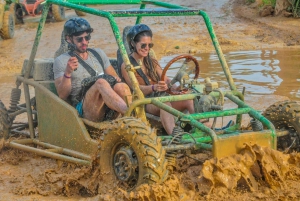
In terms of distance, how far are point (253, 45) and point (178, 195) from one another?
1023cm

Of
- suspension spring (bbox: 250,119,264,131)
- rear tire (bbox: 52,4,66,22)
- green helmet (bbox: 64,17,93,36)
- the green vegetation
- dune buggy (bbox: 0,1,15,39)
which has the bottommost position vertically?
rear tire (bbox: 52,4,66,22)

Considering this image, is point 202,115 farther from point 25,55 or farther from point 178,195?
point 25,55

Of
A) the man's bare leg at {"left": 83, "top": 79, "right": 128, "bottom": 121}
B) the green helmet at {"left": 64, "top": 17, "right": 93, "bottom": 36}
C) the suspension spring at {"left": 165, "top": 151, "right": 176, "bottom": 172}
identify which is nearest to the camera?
the suspension spring at {"left": 165, "top": 151, "right": 176, "bottom": 172}

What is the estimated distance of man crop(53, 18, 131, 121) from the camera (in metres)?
5.50

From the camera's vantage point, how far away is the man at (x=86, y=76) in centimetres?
550

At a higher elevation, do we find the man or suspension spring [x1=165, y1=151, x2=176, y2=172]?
the man

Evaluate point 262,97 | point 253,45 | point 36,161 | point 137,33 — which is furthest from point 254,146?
point 253,45

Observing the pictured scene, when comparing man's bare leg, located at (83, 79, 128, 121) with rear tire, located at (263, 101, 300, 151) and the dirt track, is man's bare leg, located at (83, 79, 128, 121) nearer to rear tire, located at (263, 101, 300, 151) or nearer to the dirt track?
the dirt track

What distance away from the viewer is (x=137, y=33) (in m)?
5.77

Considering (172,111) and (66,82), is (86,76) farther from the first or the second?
(172,111)

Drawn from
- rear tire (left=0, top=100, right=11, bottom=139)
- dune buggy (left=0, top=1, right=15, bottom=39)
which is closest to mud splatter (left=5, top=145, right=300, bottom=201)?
rear tire (left=0, top=100, right=11, bottom=139)

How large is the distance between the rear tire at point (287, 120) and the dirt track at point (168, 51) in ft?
1.48

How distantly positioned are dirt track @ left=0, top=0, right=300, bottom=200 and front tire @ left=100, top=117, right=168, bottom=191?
0.13m

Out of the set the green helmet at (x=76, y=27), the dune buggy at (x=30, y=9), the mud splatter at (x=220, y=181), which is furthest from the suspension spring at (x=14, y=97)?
the dune buggy at (x=30, y=9)
